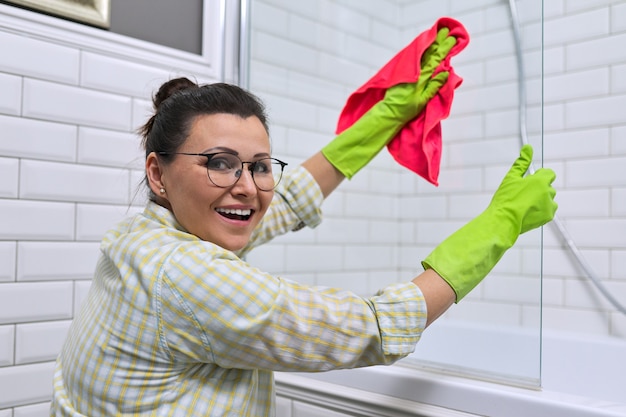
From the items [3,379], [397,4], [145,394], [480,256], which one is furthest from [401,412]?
[397,4]

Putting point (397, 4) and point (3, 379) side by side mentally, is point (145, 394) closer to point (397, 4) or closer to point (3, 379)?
point (3, 379)

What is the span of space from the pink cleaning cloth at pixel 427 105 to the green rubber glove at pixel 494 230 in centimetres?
28

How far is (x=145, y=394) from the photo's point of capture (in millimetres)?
893

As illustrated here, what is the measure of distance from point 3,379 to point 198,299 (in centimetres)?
74

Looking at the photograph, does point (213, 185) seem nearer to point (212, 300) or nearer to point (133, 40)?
point (212, 300)

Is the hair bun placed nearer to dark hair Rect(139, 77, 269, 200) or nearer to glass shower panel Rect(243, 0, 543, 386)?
dark hair Rect(139, 77, 269, 200)

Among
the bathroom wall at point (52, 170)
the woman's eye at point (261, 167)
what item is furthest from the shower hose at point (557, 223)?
the bathroom wall at point (52, 170)

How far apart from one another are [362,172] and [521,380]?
988 millimetres

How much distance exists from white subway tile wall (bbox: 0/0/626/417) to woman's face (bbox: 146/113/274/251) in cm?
30

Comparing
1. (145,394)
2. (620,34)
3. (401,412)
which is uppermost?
(620,34)

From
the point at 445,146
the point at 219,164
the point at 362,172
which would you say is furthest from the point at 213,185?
the point at 362,172

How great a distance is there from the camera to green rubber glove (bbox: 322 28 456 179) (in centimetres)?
132

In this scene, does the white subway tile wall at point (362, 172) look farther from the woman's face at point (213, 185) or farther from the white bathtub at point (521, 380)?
the woman's face at point (213, 185)

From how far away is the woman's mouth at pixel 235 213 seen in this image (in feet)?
3.24
